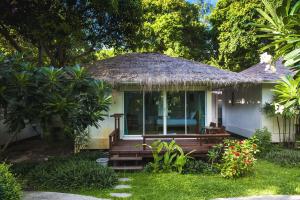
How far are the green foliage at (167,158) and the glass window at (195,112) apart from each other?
3.40 metres

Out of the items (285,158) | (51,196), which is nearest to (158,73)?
(285,158)

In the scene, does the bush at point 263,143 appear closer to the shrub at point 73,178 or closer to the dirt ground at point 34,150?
the shrub at point 73,178

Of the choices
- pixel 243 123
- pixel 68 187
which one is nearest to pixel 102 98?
pixel 68 187

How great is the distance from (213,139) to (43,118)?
18.4ft

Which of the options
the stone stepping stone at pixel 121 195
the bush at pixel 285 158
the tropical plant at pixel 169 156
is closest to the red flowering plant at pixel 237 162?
the tropical plant at pixel 169 156

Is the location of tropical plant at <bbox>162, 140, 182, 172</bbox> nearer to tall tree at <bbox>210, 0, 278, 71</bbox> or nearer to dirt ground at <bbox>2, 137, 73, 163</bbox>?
dirt ground at <bbox>2, 137, 73, 163</bbox>

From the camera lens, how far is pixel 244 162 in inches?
358

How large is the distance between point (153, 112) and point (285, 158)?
5.27m

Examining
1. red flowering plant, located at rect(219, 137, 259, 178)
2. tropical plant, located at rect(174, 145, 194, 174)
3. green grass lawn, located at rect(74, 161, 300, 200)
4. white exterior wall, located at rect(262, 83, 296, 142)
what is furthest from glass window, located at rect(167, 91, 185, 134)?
red flowering plant, located at rect(219, 137, 259, 178)

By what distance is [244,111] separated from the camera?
690 inches

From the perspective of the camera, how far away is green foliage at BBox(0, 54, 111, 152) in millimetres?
8305

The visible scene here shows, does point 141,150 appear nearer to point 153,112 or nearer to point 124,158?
point 124,158

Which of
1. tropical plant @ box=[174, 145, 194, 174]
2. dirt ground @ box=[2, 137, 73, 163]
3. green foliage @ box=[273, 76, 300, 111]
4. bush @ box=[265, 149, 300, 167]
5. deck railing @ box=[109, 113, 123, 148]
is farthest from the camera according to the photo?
dirt ground @ box=[2, 137, 73, 163]

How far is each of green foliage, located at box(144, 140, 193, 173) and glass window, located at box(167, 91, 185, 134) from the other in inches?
129
